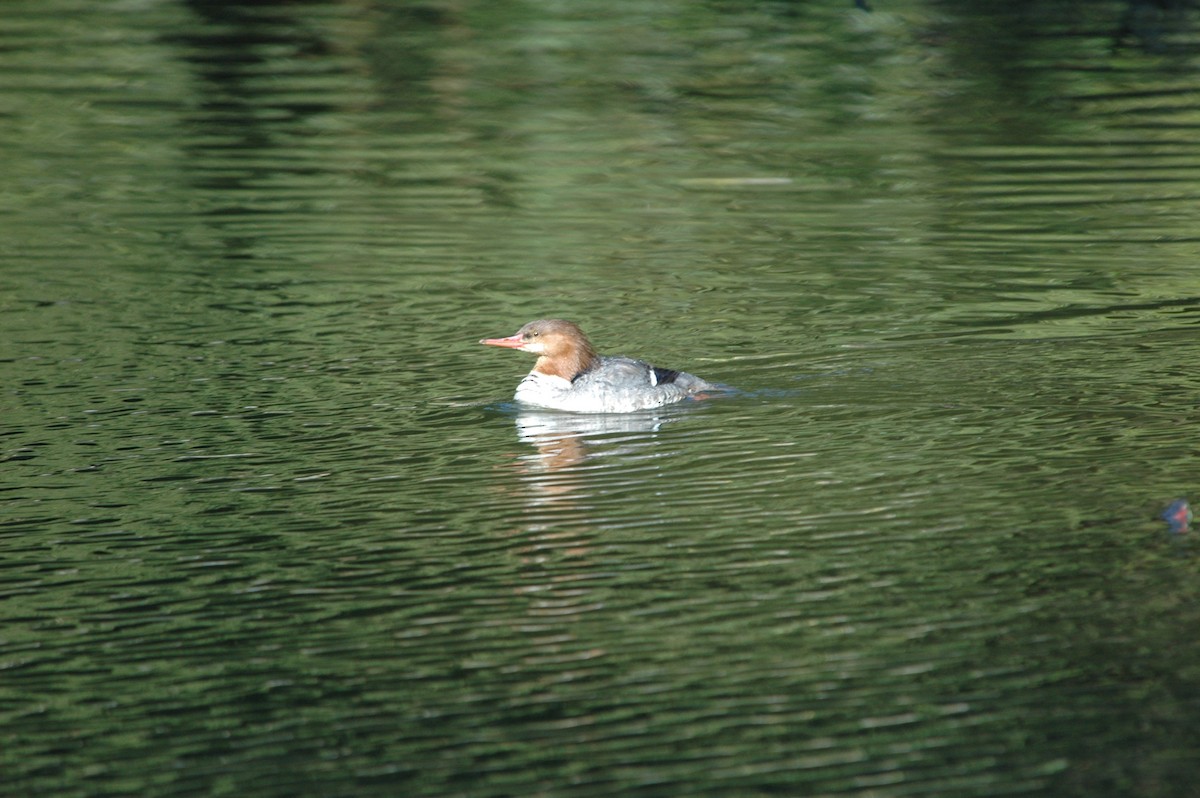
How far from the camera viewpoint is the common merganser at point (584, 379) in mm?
12617

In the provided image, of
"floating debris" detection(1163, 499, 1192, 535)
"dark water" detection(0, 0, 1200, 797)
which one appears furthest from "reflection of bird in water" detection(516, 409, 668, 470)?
"floating debris" detection(1163, 499, 1192, 535)

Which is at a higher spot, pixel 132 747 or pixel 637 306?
pixel 132 747

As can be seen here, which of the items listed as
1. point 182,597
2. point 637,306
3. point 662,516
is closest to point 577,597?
point 662,516

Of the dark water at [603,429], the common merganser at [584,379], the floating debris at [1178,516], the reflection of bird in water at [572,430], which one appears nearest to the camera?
the dark water at [603,429]

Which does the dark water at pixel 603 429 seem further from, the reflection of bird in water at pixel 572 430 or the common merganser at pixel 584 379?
the common merganser at pixel 584 379

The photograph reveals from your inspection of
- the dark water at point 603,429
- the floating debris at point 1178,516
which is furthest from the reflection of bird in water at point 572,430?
the floating debris at point 1178,516

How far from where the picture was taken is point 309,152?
21.9 metres

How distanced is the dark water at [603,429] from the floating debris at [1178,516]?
15 centimetres

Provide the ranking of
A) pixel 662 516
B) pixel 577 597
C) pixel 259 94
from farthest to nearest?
pixel 259 94
pixel 662 516
pixel 577 597

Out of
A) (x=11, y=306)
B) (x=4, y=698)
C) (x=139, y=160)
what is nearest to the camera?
(x=4, y=698)

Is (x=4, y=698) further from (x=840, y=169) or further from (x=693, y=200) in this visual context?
(x=840, y=169)

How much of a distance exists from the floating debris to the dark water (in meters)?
0.15

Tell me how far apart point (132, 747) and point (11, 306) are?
9.22 meters

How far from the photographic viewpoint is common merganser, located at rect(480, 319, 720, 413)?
41.4 feet
